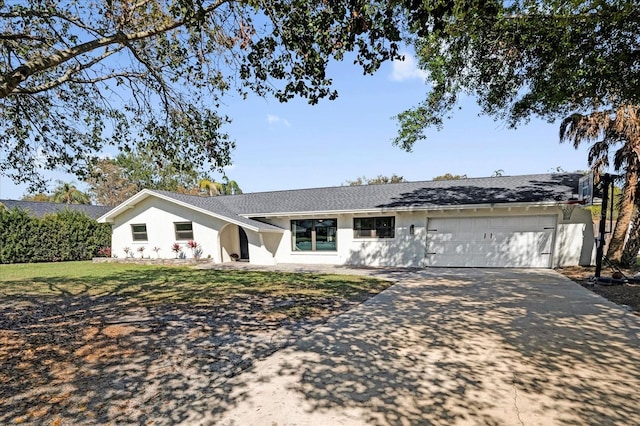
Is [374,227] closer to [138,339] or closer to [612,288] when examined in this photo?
[612,288]

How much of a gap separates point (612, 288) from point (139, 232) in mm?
20358

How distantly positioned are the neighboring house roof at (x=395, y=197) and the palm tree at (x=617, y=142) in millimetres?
1528

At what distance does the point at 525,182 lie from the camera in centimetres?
1392

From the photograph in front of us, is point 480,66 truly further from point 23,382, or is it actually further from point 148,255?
point 148,255

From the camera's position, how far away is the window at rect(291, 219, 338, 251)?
48.6 feet

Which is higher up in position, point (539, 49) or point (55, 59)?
point (539, 49)

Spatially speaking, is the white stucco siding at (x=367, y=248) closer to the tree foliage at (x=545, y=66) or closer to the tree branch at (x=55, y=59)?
the tree foliage at (x=545, y=66)

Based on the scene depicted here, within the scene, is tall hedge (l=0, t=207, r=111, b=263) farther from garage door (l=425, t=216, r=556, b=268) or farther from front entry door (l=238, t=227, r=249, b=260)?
garage door (l=425, t=216, r=556, b=268)

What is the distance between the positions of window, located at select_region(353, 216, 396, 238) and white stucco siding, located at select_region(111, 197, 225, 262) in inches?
272

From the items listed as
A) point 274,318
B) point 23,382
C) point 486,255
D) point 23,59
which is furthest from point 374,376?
point 486,255

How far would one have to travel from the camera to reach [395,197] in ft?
48.6

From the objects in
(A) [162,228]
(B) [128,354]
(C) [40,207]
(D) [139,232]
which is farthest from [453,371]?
(C) [40,207]

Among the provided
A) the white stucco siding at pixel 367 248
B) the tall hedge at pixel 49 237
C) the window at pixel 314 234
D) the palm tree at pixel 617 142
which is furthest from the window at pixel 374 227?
the tall hedge at pixel 49 237

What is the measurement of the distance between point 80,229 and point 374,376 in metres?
21.7
